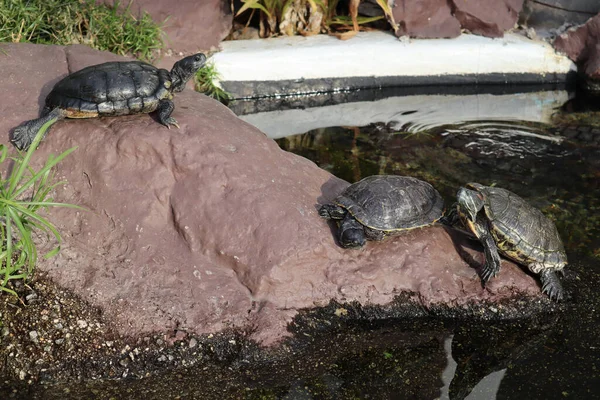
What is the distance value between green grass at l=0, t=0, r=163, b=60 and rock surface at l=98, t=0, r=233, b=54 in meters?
0.37

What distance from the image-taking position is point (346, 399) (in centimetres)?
375

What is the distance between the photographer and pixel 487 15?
892 centimetres

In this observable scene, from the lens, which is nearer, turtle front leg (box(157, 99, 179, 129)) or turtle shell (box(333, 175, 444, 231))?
turtle shell (box(333, 175, 444, 231))

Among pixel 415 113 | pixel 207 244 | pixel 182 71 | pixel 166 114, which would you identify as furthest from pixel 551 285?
pixel 415 113

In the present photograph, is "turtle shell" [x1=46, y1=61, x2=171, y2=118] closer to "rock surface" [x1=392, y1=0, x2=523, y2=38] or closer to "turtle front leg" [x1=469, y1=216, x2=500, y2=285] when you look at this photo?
"turtle front leg" [x1=469, y1=216, x2=500, y2=285]

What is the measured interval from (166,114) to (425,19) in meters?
5.20

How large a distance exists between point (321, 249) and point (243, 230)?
486mm

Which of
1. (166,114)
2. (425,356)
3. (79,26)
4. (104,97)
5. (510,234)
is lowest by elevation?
(425,356)

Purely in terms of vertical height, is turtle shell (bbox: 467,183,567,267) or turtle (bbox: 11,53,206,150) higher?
turtle (bbox: 11,53,206,150)

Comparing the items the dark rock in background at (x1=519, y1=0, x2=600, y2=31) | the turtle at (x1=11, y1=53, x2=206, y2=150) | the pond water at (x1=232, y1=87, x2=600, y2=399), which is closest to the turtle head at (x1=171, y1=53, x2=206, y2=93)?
the turtle at (x1=11, y1=53, x2=206, y2=150)

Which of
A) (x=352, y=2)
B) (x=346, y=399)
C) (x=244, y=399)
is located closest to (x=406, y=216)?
(x=346, y=399)

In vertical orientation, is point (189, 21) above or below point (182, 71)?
below

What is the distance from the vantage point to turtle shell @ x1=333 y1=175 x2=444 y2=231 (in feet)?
14.2

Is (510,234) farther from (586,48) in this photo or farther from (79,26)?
(586,48)
